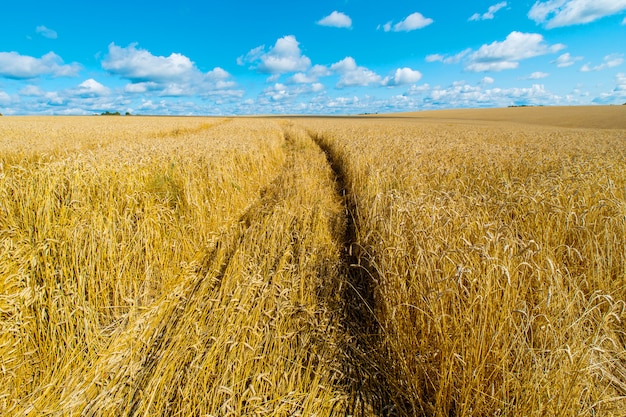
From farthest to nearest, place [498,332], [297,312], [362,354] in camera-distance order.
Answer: [297,312] → [362,354] → [498,332]

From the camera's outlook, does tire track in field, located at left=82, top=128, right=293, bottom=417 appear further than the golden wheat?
Yes

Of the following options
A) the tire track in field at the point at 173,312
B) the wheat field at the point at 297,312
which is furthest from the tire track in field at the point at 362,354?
the tire track in field at the point at 173,312

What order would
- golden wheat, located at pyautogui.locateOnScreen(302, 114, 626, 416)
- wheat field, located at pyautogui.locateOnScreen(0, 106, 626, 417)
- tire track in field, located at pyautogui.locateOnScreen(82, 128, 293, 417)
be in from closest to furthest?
golden wheat, located at pyautogui.locateOnScreen(302, 114, 626, 416) < wheat field, located at pyautogui.locateOnScreen(0, 106, 626, 417) < tire track in field, located at pyautogui.locateOnScreen(82, 128, 293, 417)

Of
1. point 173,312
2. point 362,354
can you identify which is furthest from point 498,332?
point 173,312

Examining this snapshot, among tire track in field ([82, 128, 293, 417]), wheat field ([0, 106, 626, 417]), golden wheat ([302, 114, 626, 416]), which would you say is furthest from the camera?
tire track in field ([82, 128, 293, 417])

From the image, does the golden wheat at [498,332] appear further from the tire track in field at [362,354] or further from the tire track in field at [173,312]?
the tire track in field at [173,312]

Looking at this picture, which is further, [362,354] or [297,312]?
[297,312]

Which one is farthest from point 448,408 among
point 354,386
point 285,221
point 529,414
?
point 285,221

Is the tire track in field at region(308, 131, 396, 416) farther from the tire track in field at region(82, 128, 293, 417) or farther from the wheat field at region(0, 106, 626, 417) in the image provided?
the tire track in field at region(82, 128, 293, 417)

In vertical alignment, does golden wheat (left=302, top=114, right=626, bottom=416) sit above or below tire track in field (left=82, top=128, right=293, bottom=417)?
above

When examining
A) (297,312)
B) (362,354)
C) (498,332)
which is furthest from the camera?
(297,312)

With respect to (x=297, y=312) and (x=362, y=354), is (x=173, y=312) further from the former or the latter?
(x=362, y=354)

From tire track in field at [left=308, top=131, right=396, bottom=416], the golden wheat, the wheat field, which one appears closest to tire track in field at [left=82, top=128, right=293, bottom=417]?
the wheat field

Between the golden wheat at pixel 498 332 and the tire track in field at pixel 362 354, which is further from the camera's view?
the tire track in field at pixel 362 354
